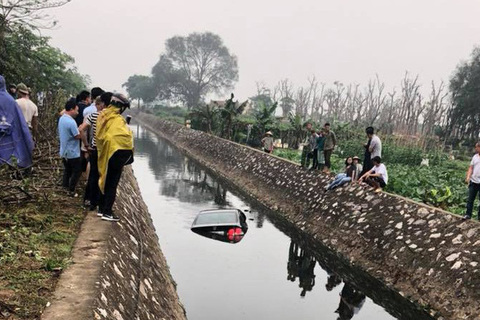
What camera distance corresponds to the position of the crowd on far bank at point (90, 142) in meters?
5.69

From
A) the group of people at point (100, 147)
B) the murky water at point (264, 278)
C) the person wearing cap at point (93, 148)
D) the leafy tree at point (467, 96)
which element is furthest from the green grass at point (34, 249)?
the leafy tree at point (467, 96)

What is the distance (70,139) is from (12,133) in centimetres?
85

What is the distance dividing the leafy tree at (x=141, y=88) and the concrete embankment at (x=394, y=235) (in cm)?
7375

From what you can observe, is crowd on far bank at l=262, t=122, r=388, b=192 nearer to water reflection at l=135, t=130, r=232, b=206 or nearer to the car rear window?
water reflection at l=135, t=130, r=232, b=206

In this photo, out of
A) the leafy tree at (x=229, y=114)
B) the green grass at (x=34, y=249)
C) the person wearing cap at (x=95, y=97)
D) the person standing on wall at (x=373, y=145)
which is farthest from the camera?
the leafy tree at (x=229, y=114)

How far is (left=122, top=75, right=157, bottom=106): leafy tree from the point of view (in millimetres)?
86188

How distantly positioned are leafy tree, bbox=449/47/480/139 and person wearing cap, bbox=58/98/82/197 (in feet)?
135

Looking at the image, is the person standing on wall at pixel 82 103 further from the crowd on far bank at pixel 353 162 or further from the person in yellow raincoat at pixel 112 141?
the crowd on far bank at pixel 353 162

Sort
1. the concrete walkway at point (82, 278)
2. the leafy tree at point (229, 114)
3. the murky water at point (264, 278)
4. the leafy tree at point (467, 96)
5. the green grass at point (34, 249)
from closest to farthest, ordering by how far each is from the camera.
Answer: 1. the concrete walkway at point (82, 278)
2. the green grass at point (34, 249)
3. the murky water at point (264, 278)
4. the leafy tree at point (229, 114)
5. the leafy tree at point (467, 96)

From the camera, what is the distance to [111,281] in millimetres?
4488

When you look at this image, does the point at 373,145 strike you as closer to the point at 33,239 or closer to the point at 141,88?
the point at 33,239

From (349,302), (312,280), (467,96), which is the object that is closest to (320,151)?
(312,280)

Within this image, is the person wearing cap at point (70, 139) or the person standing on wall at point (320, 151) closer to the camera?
the person wearing cap at point (70, 139)

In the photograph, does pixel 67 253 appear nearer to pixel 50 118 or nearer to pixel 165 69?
pixel 50 118
